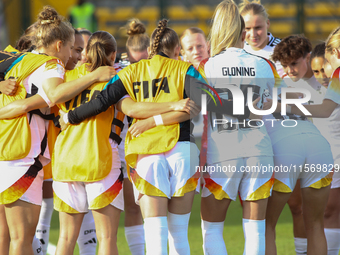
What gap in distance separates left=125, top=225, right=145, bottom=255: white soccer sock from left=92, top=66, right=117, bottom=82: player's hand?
142 centimetres

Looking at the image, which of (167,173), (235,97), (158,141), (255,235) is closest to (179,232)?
(167,173)

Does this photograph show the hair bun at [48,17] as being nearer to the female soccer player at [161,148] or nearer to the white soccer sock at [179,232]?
the female soccer player at [161,148]

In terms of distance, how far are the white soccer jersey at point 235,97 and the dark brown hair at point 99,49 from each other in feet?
2.24

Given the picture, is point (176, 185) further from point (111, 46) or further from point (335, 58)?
point (335, 58)

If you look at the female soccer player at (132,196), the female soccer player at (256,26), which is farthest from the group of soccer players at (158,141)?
the female soccer player at (256,26)

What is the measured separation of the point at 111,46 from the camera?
313cm

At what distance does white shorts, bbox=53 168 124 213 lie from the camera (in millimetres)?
2980

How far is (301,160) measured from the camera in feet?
10.4

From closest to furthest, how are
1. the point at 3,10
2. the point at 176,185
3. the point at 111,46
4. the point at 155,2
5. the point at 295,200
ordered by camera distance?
the point at 176,185 < the point at 111,46 < the point at 295,200 < the point at 3,10 < the point at 155,2

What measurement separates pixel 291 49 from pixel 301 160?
2.82 ft

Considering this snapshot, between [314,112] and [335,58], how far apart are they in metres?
0.44

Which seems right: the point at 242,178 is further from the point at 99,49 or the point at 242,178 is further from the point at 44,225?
the point at 44,225

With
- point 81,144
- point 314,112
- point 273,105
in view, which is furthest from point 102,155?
point 314,112

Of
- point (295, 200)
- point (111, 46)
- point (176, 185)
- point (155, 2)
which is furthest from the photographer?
point (155, 2)
